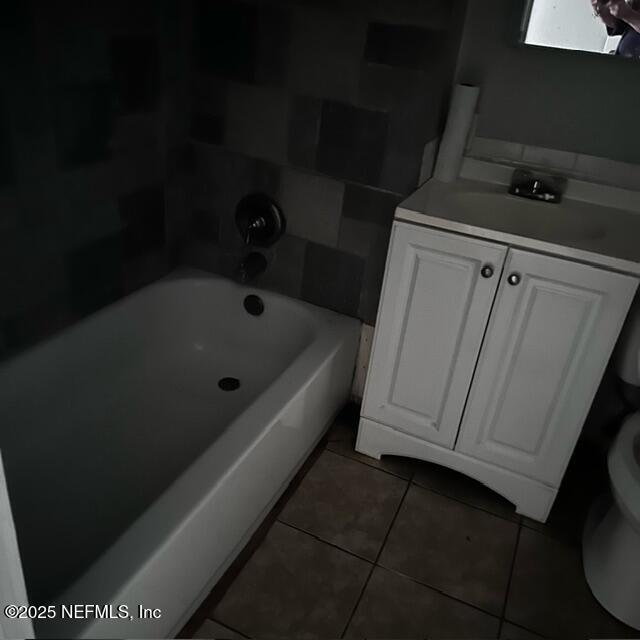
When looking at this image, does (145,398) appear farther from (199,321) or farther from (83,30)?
(83,30)

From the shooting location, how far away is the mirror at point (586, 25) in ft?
5.48

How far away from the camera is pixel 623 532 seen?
1585 millimetres

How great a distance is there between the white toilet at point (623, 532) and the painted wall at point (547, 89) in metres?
0.58

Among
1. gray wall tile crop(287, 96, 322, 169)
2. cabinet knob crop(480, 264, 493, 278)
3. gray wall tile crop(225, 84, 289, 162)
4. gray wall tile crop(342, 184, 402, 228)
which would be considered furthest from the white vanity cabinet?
gray wall tile crop(225, 84, 289, 162)

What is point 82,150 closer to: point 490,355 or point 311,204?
point 311,204

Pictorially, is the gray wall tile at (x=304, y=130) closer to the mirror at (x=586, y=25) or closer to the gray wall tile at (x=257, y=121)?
A: the gray wall tile at (x=257, y=121)

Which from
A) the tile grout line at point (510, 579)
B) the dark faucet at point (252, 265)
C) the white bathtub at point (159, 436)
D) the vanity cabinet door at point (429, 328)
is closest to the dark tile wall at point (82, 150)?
the white bathtub at point (159, 436)

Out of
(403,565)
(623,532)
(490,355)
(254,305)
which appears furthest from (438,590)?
(254,305)

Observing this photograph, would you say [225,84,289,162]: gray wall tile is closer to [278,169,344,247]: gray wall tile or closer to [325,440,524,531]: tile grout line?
[278,169,344,247]: gray wall tile

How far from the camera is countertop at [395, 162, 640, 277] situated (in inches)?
59.6

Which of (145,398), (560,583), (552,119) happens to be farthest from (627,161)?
(145,398)

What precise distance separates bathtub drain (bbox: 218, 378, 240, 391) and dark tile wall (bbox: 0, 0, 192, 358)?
455 mm

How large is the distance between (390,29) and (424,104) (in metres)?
0.23

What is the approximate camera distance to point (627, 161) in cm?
182
